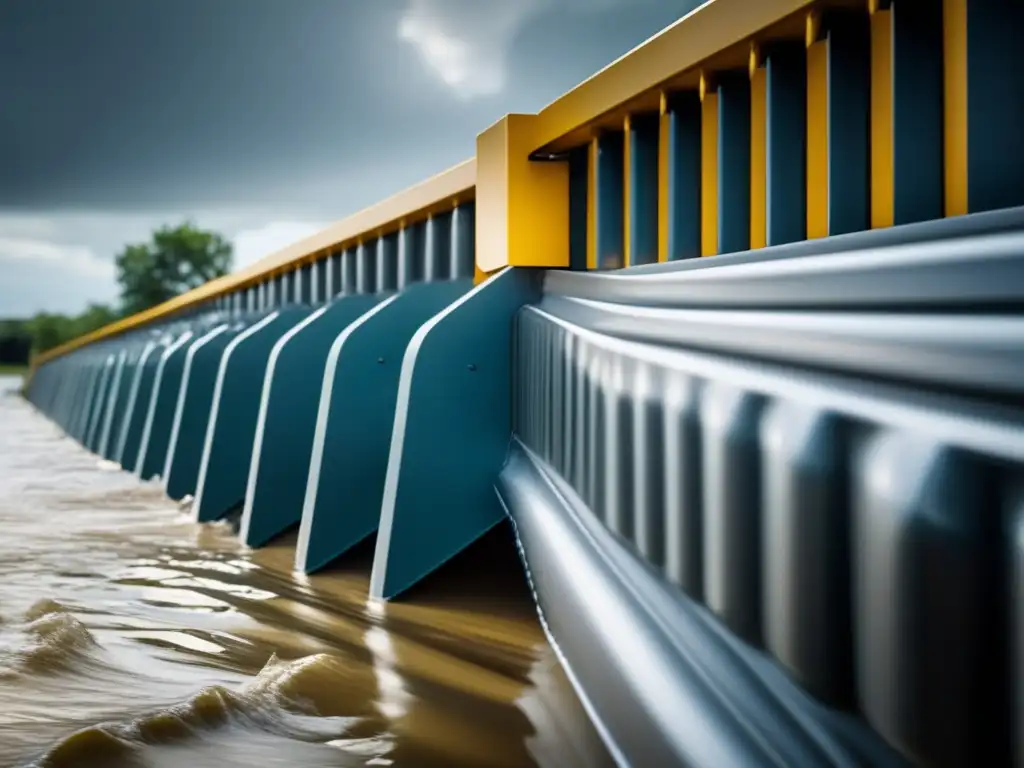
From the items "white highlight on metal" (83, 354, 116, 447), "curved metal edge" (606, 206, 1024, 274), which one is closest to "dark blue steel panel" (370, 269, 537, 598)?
"curved metal edge" (606, 206, 1024, 274)

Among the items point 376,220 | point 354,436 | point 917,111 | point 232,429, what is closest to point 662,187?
point 917,111

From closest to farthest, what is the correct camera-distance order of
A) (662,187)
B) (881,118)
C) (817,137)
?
(881,118), (817,137), (662,187)

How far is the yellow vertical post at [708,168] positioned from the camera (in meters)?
1.74

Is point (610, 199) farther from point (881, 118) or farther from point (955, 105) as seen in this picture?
point (955, 105)

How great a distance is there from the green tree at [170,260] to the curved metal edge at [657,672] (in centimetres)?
5190

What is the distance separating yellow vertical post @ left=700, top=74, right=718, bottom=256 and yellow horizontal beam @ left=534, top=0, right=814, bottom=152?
0.07 metres

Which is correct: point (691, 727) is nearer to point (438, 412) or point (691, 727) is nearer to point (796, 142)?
point (796, 142)

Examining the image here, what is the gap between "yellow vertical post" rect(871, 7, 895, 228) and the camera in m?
1.28

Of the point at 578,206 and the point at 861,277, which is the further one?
the point at 578,206

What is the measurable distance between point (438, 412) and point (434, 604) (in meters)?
0.43

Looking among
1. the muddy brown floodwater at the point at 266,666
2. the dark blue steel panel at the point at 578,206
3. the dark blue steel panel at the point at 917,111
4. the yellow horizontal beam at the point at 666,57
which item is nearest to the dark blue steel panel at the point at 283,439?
the muddy brown floodwater at the point at 266,666

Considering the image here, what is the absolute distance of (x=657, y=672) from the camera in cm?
131

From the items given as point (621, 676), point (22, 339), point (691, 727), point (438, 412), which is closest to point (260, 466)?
point (438, 412)

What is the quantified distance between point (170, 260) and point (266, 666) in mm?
53286
